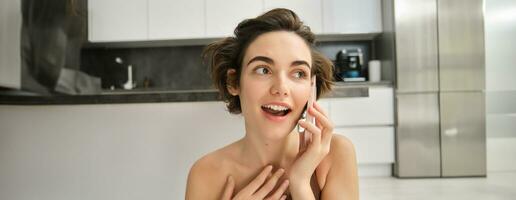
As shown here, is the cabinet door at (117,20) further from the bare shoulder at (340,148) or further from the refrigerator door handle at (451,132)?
the bare shoulder at (340,148)

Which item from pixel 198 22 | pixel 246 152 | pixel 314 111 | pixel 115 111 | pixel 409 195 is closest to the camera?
pixel 314 111

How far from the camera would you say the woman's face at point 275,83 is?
897 millimetres

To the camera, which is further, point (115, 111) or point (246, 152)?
point (115, 111)

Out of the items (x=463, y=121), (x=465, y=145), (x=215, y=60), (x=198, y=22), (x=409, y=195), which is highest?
(x=198, y=22)

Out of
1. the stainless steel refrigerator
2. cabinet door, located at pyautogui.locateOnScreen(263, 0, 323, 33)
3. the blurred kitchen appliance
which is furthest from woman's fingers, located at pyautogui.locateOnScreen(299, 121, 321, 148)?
the blurred kitchen appliance

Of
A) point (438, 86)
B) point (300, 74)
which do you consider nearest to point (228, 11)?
point (438, 86)

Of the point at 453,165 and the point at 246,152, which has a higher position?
the point at 246,152

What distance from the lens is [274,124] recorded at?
2.94 feet

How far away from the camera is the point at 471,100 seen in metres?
3.60

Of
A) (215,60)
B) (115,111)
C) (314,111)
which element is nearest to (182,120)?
(115,111)

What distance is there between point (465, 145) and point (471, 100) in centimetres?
42

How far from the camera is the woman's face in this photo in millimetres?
897

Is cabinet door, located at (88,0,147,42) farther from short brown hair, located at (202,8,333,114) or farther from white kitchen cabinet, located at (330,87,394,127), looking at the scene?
short brown hair, located at (202,8,333,114)

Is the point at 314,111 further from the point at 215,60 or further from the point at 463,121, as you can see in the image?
the point at 463,121
